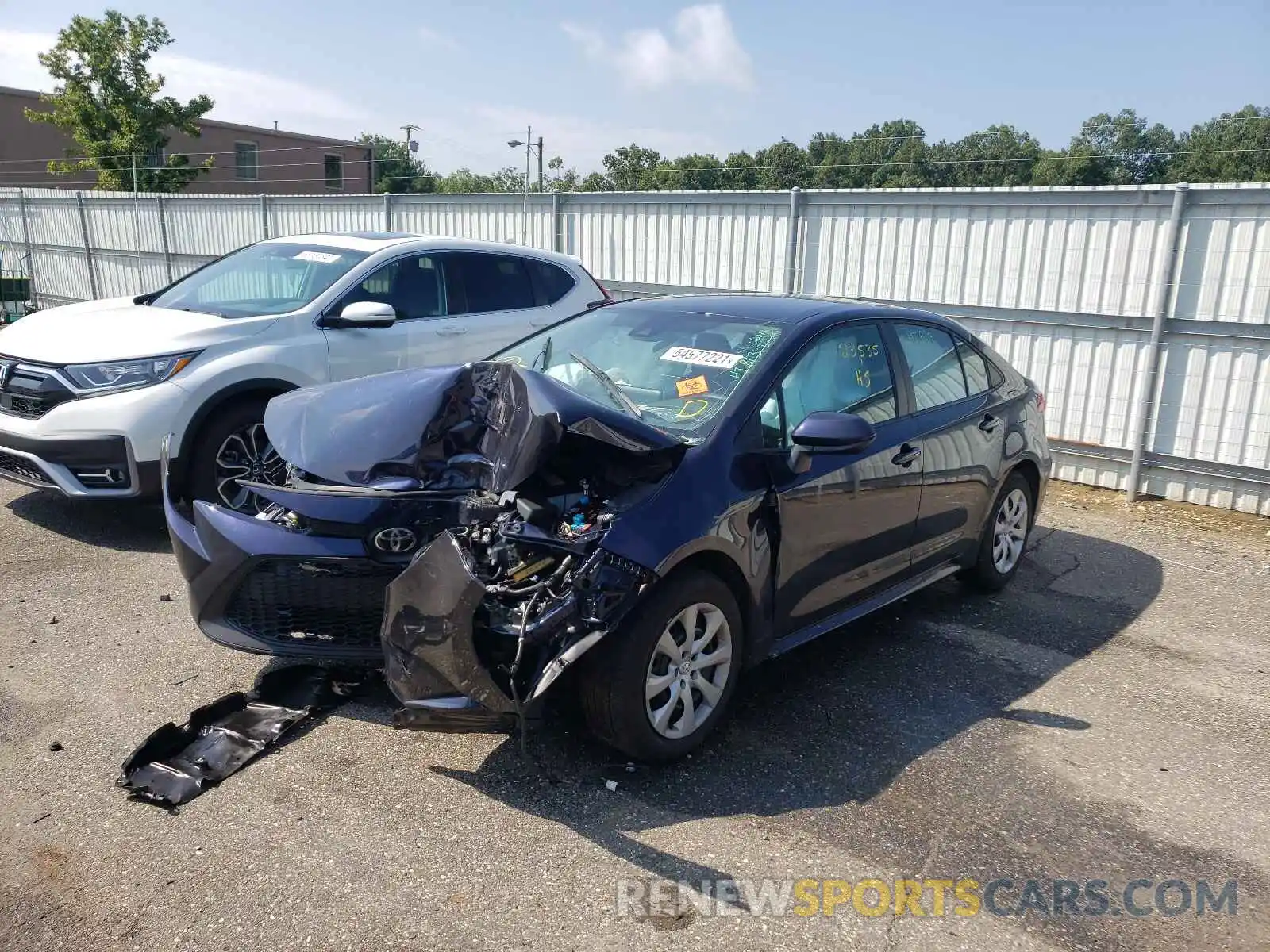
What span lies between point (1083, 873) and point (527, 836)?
180cm

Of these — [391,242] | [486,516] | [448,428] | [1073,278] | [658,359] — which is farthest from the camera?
[1073,278]

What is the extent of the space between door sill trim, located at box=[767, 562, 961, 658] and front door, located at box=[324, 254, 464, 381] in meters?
3.76

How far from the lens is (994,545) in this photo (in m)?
5.53

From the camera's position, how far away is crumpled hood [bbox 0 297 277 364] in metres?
5.81

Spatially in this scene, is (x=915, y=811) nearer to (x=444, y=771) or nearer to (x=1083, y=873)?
(x=1083, y=873)

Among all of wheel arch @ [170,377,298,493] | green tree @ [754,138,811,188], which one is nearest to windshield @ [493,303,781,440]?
wheel arch @ [170,377,298,493]

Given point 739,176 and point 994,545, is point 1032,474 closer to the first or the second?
point 994,545

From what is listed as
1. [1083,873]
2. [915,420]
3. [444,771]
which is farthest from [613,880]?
[915,420]

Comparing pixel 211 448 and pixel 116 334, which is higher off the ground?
pixel 116 334

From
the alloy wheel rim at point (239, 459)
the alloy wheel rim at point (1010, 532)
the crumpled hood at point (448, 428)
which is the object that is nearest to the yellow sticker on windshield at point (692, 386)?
the crumpled hood at point (448, 428)

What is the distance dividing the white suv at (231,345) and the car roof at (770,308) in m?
2.08

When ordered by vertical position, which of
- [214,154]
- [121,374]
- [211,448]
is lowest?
[211,448]

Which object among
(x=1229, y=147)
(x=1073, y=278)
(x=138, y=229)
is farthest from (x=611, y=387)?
(x=1229, y=147)

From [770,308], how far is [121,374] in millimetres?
3925
